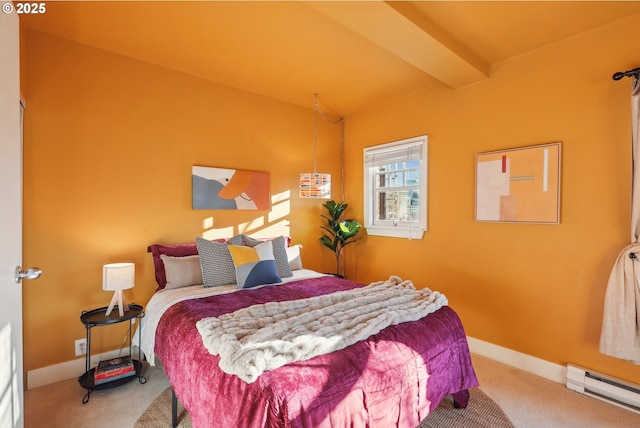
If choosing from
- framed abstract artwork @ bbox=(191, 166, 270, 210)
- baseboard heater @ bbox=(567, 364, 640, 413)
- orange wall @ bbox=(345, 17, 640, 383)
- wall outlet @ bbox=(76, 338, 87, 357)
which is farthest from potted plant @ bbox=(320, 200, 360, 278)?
wall outlet @ bbox=(76, 338, 87, 357)

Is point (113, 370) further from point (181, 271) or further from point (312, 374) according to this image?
point (312, 374)

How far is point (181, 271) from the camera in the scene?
8.52 feet

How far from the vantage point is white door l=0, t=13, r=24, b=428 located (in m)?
1.12

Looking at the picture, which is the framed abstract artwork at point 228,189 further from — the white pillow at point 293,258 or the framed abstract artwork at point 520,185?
the framed abstract artwork at point 520,185

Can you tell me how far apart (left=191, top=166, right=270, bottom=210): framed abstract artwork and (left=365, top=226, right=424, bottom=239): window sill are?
4.42ft

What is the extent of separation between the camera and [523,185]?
267 cm

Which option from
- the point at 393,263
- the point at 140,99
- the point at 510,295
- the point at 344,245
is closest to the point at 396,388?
the point at 510,295

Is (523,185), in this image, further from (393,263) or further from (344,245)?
(344,245)

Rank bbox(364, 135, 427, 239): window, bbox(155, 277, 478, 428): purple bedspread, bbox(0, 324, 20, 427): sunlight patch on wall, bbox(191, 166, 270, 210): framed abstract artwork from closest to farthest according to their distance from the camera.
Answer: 1. bbox(0, 324, 20, 427): sunlight patch on wall
2. bbox(155, 277, 478, 428): purple bedspread
3. bbox(191, 166, 270, 210): framed abstract artwork
4. bbox(364, 135, 427, 239): window

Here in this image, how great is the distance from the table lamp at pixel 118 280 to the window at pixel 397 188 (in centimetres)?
265

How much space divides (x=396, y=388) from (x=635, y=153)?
87.3 inches

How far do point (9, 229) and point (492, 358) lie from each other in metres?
3.45

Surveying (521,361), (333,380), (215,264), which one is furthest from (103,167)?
(521,361)

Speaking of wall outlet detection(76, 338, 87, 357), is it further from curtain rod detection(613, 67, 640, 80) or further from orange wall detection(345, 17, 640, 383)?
curtain rod detection(613, 67, 640, 80)
